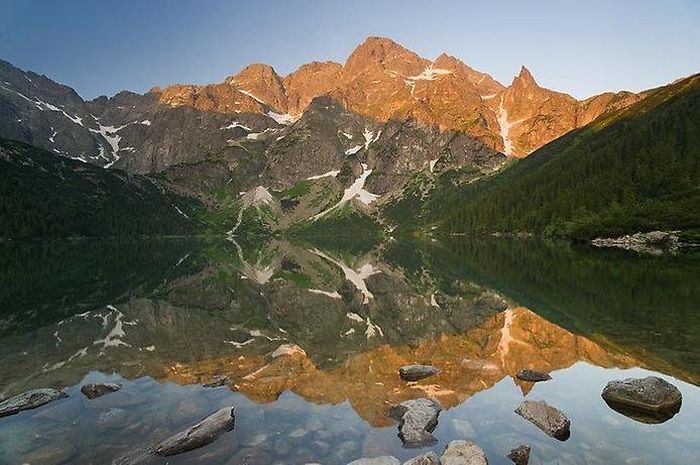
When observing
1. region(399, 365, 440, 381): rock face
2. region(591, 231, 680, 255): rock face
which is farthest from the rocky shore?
region(591, 231, 680, 255): rock face

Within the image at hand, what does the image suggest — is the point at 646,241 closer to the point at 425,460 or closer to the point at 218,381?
the point at 218,381

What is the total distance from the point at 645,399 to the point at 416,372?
9859 millimetres

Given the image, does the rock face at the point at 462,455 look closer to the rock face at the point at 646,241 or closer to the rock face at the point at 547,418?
the rock face at the point at 547,418

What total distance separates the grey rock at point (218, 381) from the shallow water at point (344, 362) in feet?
1.95

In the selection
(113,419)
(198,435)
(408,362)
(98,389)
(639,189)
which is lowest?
(408,362)

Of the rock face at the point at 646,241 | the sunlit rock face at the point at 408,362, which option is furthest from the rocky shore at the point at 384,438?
the rock face at the point at 646,241

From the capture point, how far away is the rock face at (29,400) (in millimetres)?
18859

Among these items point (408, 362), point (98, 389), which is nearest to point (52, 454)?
point (98, 389)

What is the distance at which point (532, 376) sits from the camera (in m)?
22.7

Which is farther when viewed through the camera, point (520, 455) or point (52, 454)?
point (52, 454)

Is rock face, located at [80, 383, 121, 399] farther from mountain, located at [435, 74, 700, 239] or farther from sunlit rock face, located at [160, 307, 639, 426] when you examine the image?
mountain, located at [435, 74, 700, 239]

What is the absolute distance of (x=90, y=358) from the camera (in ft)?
92.1

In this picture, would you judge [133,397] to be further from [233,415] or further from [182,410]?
[233,415]

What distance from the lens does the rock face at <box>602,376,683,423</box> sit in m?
17.3
